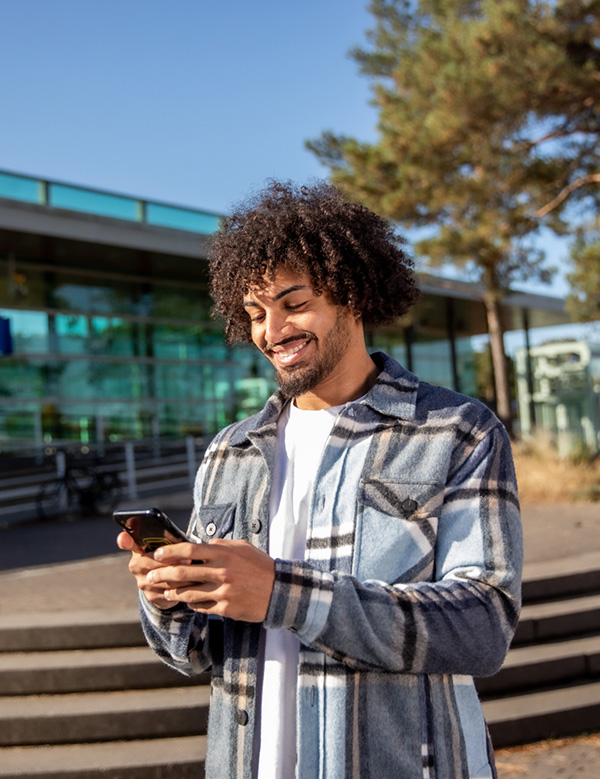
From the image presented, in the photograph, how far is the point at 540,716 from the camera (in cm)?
493

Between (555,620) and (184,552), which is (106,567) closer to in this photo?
(555,620)

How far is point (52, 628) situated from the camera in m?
5.43

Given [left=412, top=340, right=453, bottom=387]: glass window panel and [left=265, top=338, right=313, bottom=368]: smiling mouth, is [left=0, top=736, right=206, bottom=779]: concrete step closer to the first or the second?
[left=265, top=338, right=313, bottom=368]: smiling mouth

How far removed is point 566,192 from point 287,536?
16.2 m

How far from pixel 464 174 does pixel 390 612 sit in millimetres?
16133

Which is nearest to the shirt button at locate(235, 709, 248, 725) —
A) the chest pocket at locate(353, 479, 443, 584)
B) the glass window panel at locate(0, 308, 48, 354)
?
the chest pocket at locate(353, 479, 443, 584)

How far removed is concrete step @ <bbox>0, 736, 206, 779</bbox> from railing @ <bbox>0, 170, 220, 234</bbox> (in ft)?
39.0

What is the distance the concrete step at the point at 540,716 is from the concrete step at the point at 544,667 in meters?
0.09

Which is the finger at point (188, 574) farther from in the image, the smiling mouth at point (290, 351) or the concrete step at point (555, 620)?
the concrete step at point (555, 620)

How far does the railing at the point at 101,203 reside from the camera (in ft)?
53.4

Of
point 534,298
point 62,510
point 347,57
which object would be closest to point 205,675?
point 62,510

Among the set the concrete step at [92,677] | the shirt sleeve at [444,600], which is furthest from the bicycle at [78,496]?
the shirt sleeve at [444,600]

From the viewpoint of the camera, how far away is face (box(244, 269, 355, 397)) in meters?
1.88

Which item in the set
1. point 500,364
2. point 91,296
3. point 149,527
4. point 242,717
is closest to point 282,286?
point 149,527
